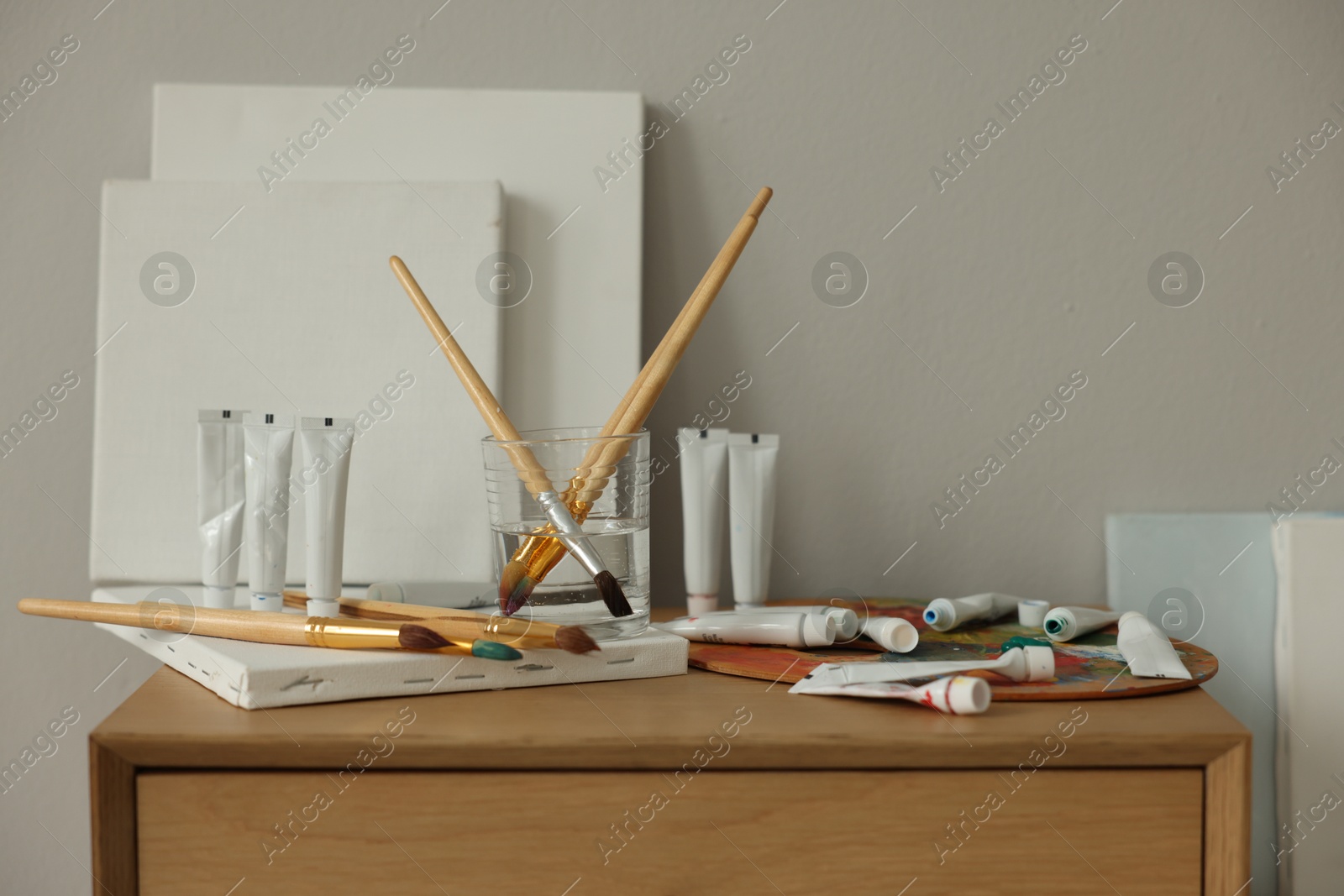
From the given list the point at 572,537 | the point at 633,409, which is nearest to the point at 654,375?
the point at 633,409

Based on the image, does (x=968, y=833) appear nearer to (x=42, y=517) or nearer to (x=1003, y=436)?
(x=1003, y=436)

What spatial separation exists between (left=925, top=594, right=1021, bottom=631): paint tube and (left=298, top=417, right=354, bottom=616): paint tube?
403 mm

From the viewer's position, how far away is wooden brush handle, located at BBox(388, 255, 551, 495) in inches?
21.5

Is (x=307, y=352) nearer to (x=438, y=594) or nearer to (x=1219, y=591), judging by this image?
(x=438, y=594)

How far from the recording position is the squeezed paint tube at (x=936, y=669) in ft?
1.63

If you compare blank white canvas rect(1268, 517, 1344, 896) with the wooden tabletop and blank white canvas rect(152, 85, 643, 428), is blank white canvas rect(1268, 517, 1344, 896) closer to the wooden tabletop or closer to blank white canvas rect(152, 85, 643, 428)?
the wooden tabletop

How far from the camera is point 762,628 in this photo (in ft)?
1.96

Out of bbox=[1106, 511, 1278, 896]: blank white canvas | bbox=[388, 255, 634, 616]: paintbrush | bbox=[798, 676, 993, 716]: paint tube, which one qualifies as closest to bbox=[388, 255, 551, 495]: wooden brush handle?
bbox=[388, 255, 634, 616]: paintbrush

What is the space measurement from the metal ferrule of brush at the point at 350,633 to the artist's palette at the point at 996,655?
0.60 ft

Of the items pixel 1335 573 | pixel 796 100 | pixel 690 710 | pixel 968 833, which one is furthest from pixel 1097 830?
pixel 796 100

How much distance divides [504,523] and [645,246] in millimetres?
346

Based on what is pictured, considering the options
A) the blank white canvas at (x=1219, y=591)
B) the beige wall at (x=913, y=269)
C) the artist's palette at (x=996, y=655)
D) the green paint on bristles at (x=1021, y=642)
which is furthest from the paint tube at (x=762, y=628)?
the blank white canvas at (x=1219, y=591)

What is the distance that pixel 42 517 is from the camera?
794 millimetres

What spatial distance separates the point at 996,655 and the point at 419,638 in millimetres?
348
